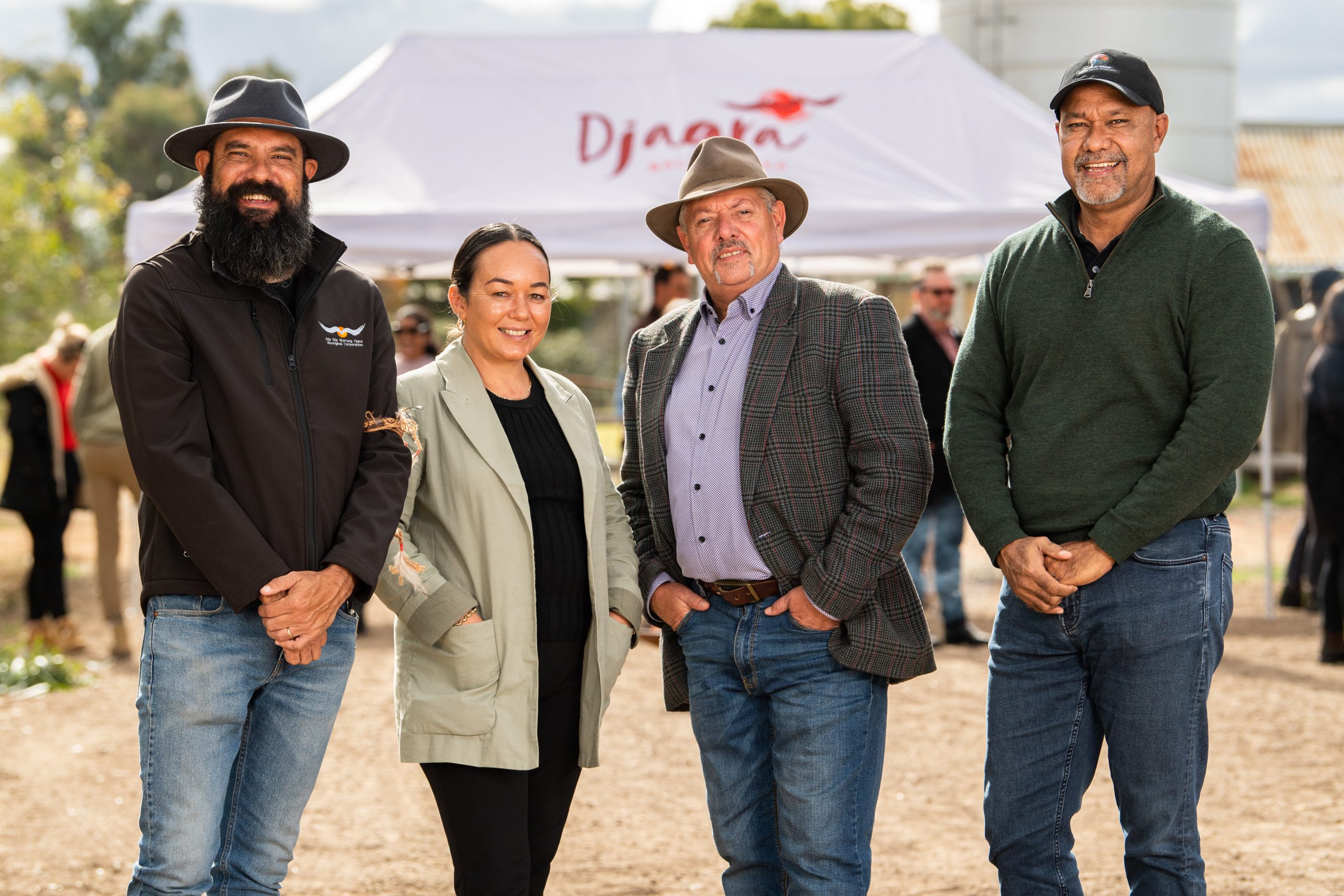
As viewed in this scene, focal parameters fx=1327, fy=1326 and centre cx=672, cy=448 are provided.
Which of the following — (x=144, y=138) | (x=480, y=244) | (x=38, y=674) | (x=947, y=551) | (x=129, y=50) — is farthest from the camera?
(x=129, y=50)

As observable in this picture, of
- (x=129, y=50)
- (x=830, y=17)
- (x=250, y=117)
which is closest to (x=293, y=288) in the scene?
(x=250, y=117)

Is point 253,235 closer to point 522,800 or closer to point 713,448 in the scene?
point 713,448

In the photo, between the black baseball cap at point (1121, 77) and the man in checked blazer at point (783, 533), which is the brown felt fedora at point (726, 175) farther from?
the black baseball cap at point (1121, 77)

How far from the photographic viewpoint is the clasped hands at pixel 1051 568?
2.86 metres

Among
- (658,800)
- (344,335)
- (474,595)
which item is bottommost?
(658,800)

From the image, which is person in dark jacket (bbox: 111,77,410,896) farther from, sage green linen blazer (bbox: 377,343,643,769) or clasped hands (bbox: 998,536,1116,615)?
clasped hands (bbox: 998,536,1116,615)

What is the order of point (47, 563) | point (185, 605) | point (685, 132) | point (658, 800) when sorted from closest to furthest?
point (185, 605) → point (658, 800) → point (47, 563) → point (685, 132)

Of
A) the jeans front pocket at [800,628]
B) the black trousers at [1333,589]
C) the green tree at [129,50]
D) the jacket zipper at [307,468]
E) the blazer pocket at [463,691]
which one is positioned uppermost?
the green tree at [129,50]

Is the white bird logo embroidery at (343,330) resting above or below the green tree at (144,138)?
below

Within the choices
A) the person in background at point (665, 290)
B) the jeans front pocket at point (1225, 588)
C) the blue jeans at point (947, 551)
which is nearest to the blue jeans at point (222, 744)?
the jeans front pocket at point (1225, 588)

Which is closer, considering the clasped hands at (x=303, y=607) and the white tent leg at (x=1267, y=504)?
the clasped hands at (x=303, y=607)

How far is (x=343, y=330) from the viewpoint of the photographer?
293cm

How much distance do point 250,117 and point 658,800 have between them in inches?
131

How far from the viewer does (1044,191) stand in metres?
8.05
